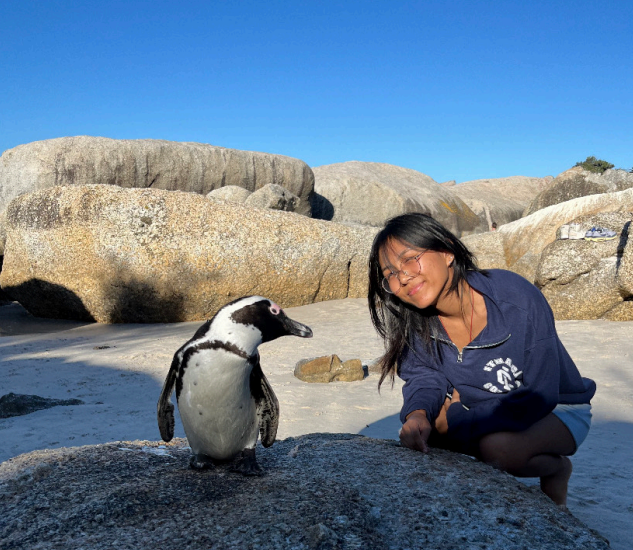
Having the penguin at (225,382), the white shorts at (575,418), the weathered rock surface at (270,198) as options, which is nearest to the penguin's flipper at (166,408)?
the penguin at (225,382)

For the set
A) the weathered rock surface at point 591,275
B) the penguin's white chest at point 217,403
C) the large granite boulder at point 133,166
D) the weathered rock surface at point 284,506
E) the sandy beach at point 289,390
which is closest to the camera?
the weathered rock surface at point 284,506

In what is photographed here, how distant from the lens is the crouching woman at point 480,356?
87.4 inches

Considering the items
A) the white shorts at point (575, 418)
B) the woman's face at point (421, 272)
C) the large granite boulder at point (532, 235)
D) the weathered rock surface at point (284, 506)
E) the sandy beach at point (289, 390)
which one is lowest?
the sandy beach at point (289, 390)

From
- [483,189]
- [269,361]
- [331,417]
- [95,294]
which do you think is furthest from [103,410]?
[483,189]

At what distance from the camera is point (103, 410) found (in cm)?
399

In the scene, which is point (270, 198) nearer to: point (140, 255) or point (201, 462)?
point (140, 255)

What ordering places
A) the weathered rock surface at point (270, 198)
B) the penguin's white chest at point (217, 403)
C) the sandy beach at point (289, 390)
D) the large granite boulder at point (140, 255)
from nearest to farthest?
1. the penguin's white chest at point (217, 403)
2. the sandy beach at point (289, 390)
3. the large granite boulder at point (140, 255)
4. the weathered rock surface at point (270, 198)

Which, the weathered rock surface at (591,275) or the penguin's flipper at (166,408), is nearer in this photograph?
the penguin's flipper at (166,408)

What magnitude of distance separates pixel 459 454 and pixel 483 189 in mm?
24966

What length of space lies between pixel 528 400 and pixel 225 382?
1.16 m

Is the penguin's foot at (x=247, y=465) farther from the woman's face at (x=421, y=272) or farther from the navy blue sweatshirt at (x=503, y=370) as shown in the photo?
the woman's face at (x=421, y=272)

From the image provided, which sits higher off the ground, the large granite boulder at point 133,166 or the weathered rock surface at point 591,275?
the large granite boulder at point 133,166

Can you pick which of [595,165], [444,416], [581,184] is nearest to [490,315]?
[444,416]

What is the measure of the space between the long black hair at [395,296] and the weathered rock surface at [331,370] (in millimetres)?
2229
